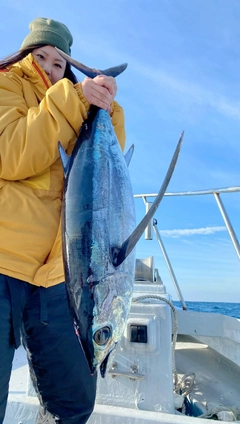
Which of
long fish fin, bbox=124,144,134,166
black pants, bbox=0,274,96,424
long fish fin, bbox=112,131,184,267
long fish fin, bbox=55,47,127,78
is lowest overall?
black pants, bbox=0,274,96,424

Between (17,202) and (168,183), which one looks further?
(17,202)

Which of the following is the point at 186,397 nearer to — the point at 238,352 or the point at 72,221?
the point at 238,352

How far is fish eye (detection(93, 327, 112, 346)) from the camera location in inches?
40.9

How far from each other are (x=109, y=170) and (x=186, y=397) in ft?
7.25

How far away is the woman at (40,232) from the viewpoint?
1.27 metres

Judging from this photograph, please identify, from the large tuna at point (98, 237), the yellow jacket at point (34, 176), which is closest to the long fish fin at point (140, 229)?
the large tuna at point (98, 237)

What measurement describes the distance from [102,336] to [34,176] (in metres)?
0.69

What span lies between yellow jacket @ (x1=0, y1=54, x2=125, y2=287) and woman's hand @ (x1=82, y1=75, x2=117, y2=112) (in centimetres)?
4

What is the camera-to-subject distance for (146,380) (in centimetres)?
207

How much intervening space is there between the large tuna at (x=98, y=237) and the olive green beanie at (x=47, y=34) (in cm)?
50

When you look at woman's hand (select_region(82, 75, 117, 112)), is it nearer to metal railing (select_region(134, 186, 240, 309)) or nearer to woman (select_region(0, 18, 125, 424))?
woman (select_region(0, 18, 125, 424))

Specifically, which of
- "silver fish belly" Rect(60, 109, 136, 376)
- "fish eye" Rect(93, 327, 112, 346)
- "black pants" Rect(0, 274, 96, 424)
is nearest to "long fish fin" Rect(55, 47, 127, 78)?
"silver fish belly" Rect(60, 109, 136, 376)

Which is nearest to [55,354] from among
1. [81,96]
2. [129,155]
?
[129,155]

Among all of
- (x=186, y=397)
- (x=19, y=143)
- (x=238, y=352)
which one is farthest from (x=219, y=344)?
(x=19, y=143)
